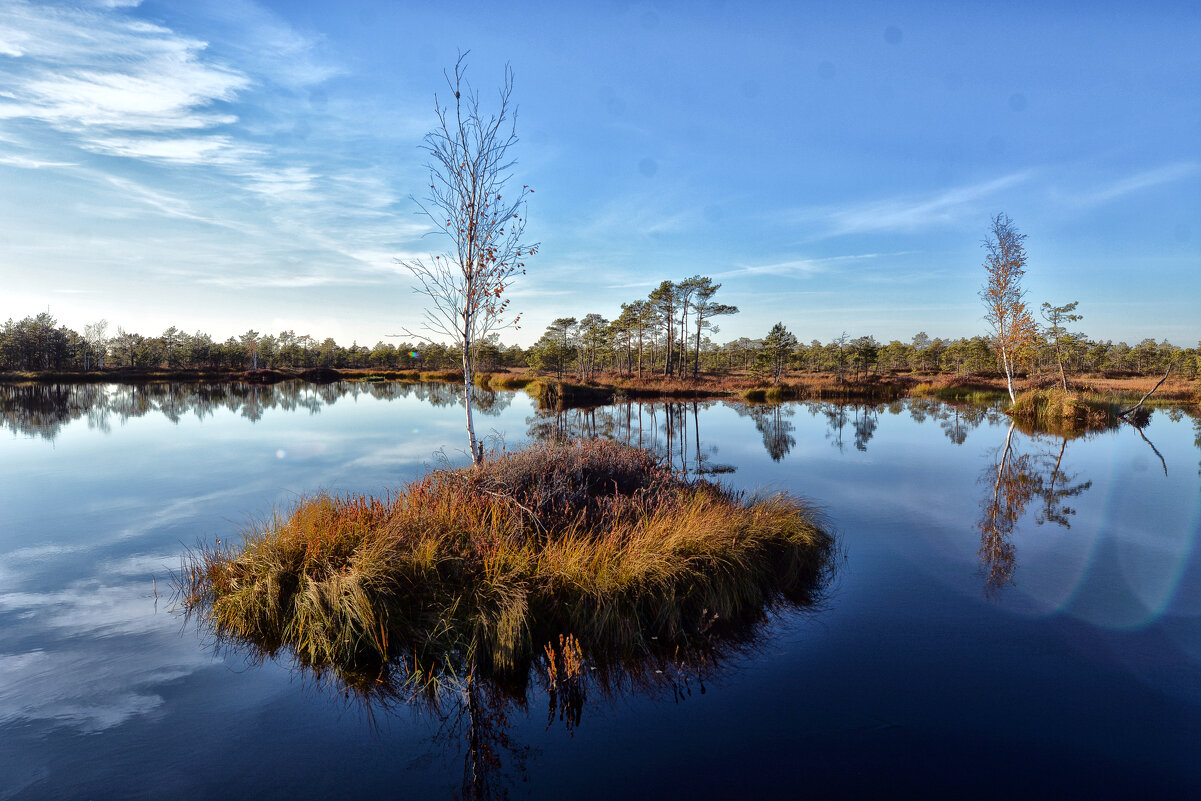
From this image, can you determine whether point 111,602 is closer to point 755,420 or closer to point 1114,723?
point 1114,723

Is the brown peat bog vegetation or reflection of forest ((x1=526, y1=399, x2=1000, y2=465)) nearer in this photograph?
the brown peat bog vegetation

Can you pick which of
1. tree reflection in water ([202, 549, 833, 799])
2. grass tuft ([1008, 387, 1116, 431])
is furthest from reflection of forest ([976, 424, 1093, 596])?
grass tuft ([1008, 387, 1116, 431])

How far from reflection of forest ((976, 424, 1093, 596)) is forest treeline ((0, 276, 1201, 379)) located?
36.4 m

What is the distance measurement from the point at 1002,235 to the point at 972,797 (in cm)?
3213

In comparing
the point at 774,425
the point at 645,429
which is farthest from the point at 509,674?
the point at 774,425

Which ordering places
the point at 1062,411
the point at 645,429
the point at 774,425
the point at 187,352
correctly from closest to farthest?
the point at 645,429 < the point at 774,425 < the point at 1062,411 < the point at 187,352

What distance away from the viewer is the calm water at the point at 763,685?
3.46 m

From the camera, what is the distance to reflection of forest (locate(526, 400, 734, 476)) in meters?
14.4

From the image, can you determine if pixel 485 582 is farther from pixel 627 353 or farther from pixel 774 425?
pixel 627 353

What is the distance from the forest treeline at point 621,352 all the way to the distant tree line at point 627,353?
145 mm

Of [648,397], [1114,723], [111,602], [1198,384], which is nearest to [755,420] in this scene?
[648,397]

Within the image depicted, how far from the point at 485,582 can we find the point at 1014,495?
1158 cm

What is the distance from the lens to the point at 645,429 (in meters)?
20.8

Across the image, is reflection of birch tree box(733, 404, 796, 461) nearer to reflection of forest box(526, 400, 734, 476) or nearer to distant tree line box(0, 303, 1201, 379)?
reflection of forest box(526, 400, 734, 476)
